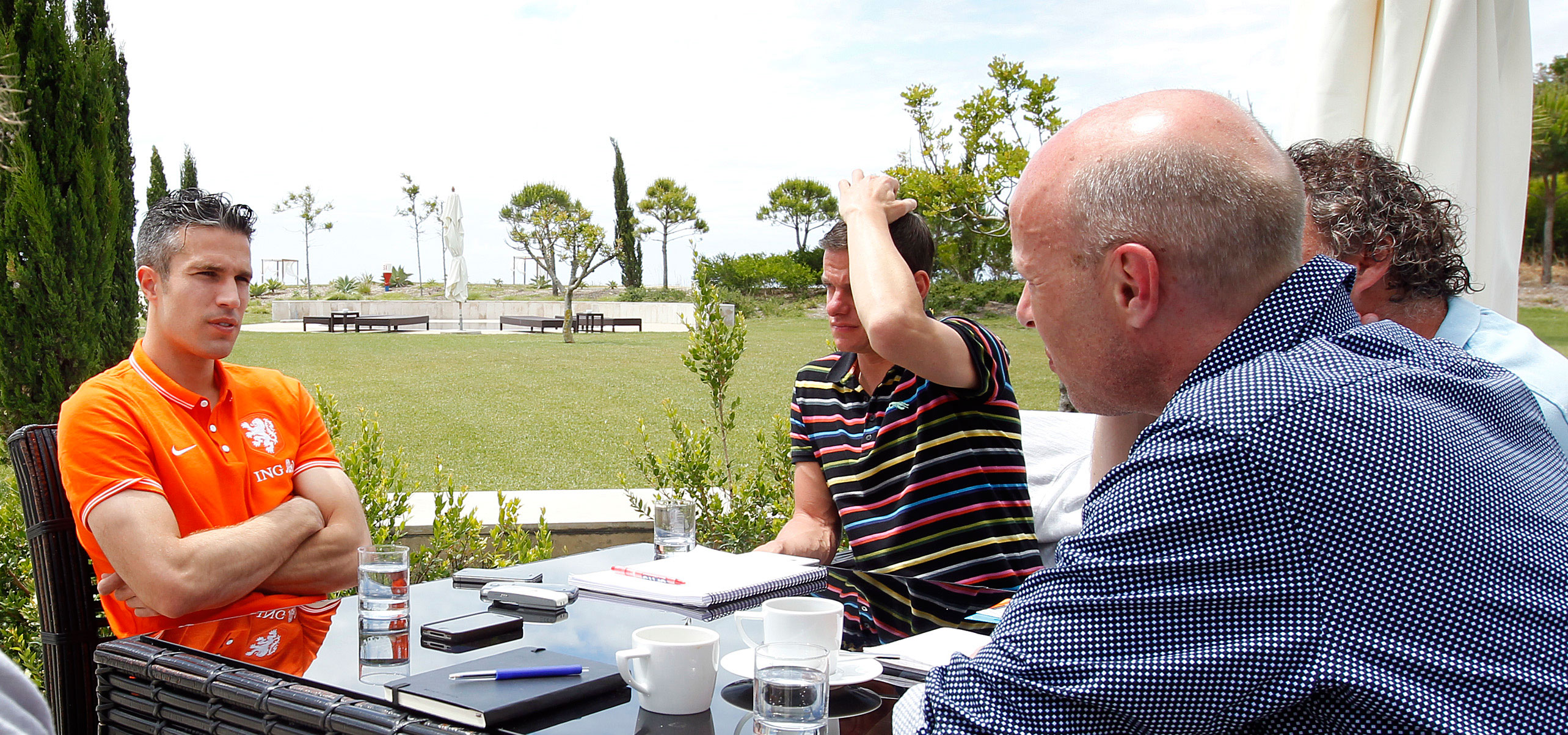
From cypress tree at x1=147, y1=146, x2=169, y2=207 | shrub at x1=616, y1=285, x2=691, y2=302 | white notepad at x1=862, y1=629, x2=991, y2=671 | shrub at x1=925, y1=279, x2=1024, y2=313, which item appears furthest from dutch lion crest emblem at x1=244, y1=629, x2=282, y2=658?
shrub at x1=616, y1=285, x2=691, y2=302

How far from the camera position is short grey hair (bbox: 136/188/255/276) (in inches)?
95.5

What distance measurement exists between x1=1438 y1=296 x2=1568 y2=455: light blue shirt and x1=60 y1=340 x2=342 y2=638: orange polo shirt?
95.1 inches

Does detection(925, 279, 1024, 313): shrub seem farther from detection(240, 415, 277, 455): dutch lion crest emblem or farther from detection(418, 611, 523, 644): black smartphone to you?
detection(418, 611, 523, 644): black smartphone

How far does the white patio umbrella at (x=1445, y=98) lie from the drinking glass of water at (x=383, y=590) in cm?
237

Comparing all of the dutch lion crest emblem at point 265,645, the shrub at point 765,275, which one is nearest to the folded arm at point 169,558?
the dutch lion crest emblem at point 265,645

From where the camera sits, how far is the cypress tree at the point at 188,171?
49.2 feet

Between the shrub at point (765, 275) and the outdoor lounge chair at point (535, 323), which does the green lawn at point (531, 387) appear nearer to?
the outdoor lounge chair at point (535, 323)

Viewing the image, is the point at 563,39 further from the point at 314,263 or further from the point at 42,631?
the point at 314,263

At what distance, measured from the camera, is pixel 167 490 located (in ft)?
7.15

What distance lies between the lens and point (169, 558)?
1.93 meters

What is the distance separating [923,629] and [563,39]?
57.2 ft

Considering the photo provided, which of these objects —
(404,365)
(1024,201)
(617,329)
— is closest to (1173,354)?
(1024,201)

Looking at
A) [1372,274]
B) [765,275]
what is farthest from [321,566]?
[765,275]

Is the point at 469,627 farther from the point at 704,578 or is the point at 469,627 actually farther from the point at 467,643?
the point at 704,578
